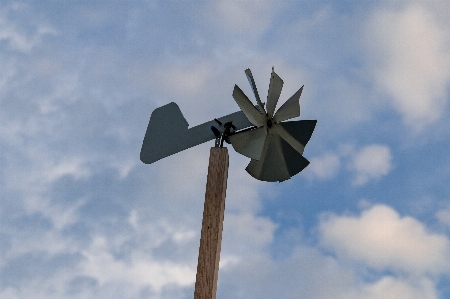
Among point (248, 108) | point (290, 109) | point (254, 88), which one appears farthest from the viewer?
point (254, 88)

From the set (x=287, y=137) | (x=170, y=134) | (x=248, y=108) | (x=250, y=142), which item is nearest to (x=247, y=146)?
(x=250, y=142)

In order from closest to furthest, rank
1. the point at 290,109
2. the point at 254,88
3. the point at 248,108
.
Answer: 1. the point at 248,108
2. the point at 290,109
3. the point at 254,88

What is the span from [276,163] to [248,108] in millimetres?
668

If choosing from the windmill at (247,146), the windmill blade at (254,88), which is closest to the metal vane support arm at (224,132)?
the windmill at (247,146)

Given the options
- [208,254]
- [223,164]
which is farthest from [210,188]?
[208,254]

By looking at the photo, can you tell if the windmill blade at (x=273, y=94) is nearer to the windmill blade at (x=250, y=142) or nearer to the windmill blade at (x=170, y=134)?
the windmill blade at (x=250, y=142)

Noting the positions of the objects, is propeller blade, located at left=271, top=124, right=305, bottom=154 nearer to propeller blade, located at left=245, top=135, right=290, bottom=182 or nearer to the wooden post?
propeller blade, located at left=245, top=135, right=290, bottom=182

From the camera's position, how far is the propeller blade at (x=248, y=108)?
186 inches

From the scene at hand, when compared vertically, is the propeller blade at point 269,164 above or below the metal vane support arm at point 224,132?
below

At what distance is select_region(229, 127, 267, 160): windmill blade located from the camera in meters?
4.77

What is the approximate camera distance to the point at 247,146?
15.9 ft

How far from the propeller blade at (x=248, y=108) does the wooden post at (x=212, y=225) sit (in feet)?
1.48

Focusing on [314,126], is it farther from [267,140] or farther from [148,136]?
[148,136]

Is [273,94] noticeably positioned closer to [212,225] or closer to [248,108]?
[248,108]
